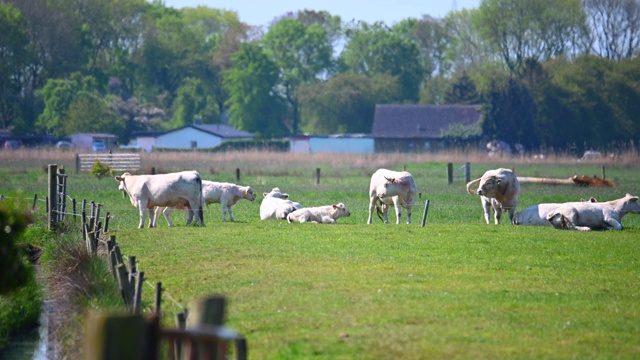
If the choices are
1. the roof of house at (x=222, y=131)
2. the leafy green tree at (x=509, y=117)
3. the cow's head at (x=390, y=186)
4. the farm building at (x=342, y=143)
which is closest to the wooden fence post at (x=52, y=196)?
the cow's head at (x=390, y=186)

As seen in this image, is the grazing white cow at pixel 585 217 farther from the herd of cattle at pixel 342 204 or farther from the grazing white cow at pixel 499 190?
the grazing white cow at pixel 499 190

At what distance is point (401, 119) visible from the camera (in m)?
109

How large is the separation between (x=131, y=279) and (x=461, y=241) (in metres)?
10.9

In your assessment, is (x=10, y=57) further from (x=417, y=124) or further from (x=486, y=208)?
(x=486, y=208)

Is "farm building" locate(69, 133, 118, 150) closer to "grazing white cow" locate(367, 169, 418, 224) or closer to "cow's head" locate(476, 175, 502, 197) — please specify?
"grazing white cow" locate(367, 169, 418, 224)

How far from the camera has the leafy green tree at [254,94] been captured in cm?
12406

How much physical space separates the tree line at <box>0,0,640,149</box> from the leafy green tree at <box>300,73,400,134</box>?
5.0 inches

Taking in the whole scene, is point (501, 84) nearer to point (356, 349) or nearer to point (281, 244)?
point (281, 244)

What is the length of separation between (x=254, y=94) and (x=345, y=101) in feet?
33.3

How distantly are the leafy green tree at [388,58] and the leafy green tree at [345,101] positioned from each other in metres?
9.60

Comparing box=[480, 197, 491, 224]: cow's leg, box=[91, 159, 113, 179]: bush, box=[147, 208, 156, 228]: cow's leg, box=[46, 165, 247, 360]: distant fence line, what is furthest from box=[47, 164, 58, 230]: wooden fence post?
box=[91, 159, 113, 179]: bush

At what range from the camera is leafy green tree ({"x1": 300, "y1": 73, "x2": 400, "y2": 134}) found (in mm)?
121438

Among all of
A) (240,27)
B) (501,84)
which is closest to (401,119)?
(501,84)

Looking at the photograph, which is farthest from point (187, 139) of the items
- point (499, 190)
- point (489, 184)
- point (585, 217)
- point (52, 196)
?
point (585, 217)
